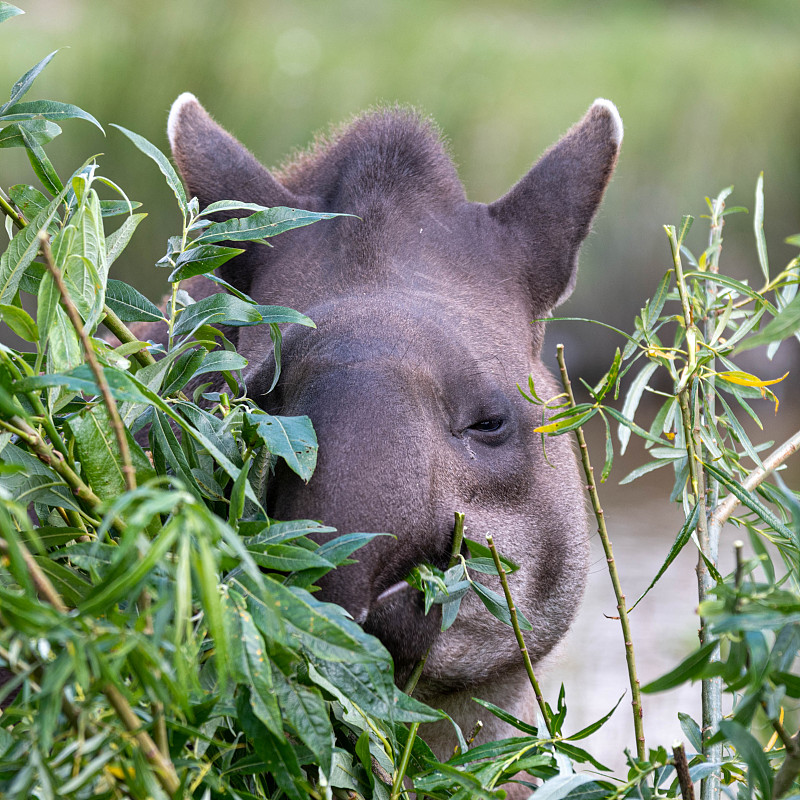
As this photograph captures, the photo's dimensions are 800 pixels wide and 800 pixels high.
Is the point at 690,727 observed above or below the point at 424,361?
below

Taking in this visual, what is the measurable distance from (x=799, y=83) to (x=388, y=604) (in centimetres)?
1104

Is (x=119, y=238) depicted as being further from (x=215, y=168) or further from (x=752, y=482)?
(x=752, y=482)

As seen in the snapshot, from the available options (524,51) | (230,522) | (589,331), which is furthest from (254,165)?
(524,51)

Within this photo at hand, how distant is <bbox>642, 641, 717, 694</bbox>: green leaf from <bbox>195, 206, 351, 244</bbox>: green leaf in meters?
0.84

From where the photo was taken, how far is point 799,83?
36.5ft

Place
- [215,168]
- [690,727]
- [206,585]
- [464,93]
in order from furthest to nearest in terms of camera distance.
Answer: [464,93]
[215,168]
[690,727]
[206,585]

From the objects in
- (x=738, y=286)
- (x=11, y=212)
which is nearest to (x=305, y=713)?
(x=11, y=212)

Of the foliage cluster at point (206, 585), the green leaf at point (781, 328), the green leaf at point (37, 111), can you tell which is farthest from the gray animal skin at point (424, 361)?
the green leaf at point (781, 328)

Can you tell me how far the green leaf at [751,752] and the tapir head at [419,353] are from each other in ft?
1.98

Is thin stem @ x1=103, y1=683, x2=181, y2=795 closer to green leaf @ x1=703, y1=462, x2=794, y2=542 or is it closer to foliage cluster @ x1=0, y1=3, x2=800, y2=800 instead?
foliage cluster @ x1=0, y1=3, x2=800, y2=800

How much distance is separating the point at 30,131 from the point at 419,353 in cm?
73

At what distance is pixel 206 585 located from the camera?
85 centimetres

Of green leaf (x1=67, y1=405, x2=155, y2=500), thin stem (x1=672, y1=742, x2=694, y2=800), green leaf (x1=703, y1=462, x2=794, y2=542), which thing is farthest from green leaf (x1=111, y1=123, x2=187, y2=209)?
thin stem (x1=672, y1=742, x2=694, y2=800)

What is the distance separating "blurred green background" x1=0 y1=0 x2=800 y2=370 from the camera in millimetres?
9148
